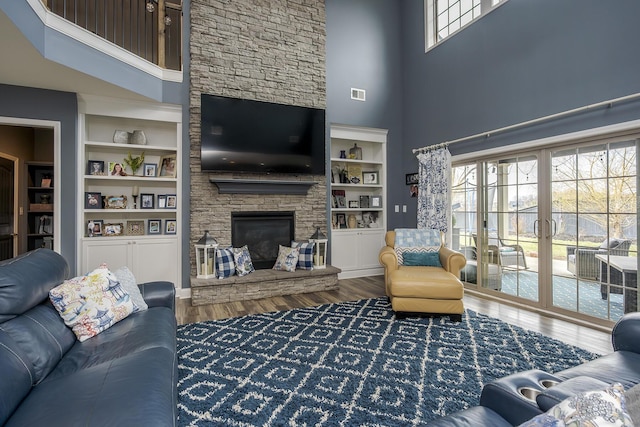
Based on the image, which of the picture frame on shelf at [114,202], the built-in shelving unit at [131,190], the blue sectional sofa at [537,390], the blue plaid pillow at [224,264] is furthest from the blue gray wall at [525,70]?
the picture frame on shelf at [114,202]

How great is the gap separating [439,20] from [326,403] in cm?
565

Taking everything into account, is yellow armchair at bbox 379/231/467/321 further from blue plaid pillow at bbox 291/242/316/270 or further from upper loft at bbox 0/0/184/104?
upper loft at bbox 0/0/184/104

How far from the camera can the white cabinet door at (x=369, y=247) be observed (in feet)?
17.8

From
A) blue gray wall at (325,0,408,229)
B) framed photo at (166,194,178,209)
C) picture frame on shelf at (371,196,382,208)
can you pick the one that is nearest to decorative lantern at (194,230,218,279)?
framed photo at (166,194,178,209)

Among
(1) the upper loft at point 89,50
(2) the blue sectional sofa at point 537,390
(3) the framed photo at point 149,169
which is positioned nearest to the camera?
(2) the blue sectional sofa at point 537,390

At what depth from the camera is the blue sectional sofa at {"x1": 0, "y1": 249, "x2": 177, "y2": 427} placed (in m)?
1.11

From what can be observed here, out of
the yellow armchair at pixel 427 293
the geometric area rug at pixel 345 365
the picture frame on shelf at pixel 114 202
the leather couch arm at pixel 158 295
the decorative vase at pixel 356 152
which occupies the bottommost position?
the geometric area rug at pixel 345 365

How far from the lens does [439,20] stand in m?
5.07

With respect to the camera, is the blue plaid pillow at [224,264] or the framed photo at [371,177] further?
the framed photo at [371,177]

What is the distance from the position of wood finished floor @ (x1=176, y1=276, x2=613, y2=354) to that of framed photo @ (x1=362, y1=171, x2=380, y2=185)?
185cm

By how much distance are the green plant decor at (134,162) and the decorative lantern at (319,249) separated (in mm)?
2622

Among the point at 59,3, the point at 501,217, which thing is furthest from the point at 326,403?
the point at 59,3

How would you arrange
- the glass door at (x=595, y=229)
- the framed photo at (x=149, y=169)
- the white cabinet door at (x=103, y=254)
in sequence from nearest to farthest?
the glass door at (x=595, y=229) → the white cabinet door at (x=103, y=254) → the framed photo at (x=149, y=169)

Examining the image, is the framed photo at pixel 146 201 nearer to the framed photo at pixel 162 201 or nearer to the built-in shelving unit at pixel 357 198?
the framed photo at pixel 162 201
